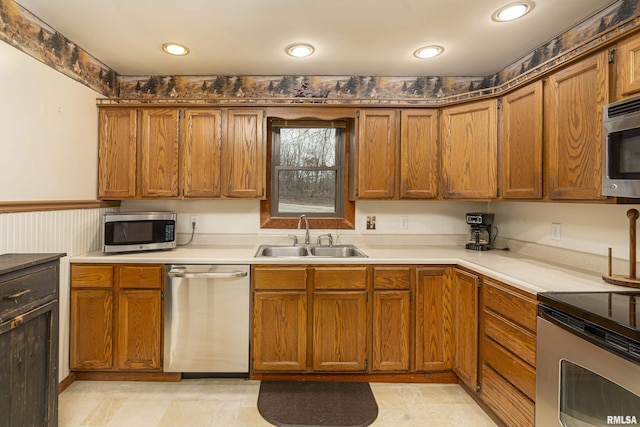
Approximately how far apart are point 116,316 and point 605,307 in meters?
2.90

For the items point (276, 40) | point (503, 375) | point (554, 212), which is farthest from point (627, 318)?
point (276, 40)

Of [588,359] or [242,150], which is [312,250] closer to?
[242,150]

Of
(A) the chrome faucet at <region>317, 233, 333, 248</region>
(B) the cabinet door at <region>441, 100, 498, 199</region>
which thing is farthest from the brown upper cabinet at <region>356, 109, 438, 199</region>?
(A) the chrome faucet at <region>317, 233, 333, 248</region>

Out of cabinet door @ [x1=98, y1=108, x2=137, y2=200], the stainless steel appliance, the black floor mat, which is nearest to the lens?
the stainless steel appliance

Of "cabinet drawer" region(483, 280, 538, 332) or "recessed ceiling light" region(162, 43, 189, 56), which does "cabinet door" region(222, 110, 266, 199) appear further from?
"cabinet drawer" region(483, 280, 538, 332)

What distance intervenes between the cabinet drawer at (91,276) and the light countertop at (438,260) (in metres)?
0.05

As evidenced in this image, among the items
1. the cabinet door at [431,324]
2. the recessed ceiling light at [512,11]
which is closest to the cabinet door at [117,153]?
the cabinet door at [431,324]

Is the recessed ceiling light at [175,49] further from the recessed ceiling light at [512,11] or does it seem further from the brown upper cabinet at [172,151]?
the recessed ceiling light at [512,11]

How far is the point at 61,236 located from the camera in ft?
7.72

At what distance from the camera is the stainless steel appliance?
1193mm

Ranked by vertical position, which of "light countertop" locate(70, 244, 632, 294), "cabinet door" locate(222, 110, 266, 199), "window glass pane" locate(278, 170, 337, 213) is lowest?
"light countertop" locate(70, 244, 632, 294)

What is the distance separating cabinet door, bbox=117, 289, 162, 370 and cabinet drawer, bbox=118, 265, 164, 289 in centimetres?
4

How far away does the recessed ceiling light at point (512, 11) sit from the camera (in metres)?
1.98

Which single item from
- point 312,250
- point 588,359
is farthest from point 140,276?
point 588,359
